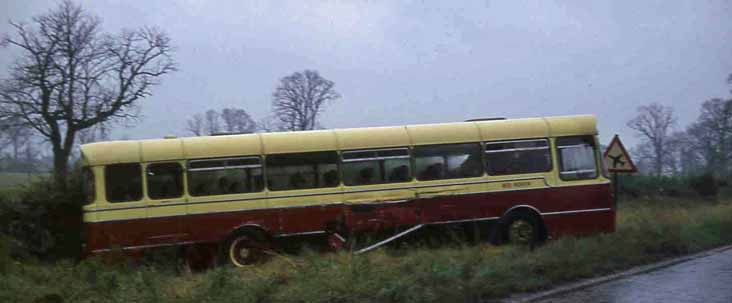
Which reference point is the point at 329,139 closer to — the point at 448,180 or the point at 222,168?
the point at 222,168

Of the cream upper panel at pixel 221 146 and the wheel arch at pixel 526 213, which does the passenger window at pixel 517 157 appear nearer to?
the wheel arch at pixel 526 213

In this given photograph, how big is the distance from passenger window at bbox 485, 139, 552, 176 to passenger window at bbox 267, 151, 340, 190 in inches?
129

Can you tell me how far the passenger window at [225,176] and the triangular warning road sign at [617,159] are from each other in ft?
24.5

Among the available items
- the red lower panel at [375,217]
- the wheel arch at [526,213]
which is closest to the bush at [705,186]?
the red lower panel at [375,217]

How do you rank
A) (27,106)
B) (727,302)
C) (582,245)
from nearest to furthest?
Result: (727,302), (582,245), (27,106)

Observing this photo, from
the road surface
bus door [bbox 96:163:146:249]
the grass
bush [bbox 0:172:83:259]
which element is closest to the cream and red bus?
bus door [bbox 96:163:146:249]

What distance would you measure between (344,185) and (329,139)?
0.96 m

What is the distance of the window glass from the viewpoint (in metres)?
13.9

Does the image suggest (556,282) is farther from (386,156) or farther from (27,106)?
(27,106)

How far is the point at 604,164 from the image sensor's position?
1584 centimetres

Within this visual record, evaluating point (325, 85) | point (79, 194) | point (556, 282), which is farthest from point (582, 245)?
point (325, 85)

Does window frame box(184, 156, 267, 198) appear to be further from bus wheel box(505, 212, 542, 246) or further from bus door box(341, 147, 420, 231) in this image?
bus wheel box(505, 212, 542, 246)

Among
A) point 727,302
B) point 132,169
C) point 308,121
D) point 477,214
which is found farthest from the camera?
point 308,121

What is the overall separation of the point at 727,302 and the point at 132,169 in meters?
10.2
